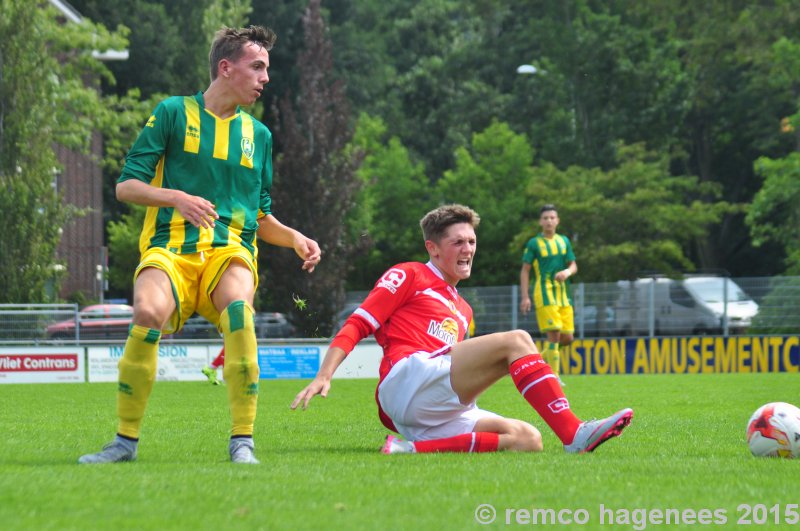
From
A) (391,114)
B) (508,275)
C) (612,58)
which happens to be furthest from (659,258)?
(391,114)

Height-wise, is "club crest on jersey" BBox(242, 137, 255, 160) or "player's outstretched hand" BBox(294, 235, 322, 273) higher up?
"club crest on jersey" BBox(242, 137, 255, 160)

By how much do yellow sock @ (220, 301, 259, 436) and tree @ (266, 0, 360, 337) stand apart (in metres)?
23.7

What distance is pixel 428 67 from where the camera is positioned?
174ft

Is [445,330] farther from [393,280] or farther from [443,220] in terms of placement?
[443,220]

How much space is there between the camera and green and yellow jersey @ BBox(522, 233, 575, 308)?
19.2 m

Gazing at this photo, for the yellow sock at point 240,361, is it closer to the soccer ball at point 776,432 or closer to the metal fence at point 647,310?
the soccer ball at point 776,432

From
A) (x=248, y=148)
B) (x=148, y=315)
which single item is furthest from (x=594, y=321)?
(x=148, y=315)

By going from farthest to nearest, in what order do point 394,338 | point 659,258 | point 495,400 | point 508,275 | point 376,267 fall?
1. point 376,267
2. point 508,275
3. point 659,258
4. point 495,400
5. point 394,338

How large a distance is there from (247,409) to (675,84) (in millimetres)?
39479

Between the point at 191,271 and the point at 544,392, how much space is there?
2.01 metres

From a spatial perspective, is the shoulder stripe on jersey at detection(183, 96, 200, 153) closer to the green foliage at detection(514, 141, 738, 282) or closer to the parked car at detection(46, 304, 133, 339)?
the parked car at detection(46, 304, 133, 339)

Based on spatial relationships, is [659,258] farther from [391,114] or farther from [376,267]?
[391,114]

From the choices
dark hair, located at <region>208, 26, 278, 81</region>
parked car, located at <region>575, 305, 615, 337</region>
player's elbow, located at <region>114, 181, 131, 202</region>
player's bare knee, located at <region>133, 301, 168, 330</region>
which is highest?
dark hair, located at <region>208, 26, 278, 81</region>

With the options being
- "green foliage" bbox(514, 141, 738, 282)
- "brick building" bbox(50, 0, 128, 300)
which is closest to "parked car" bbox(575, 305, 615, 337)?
"green foliage" bbox(514, 141, 738, 282)
